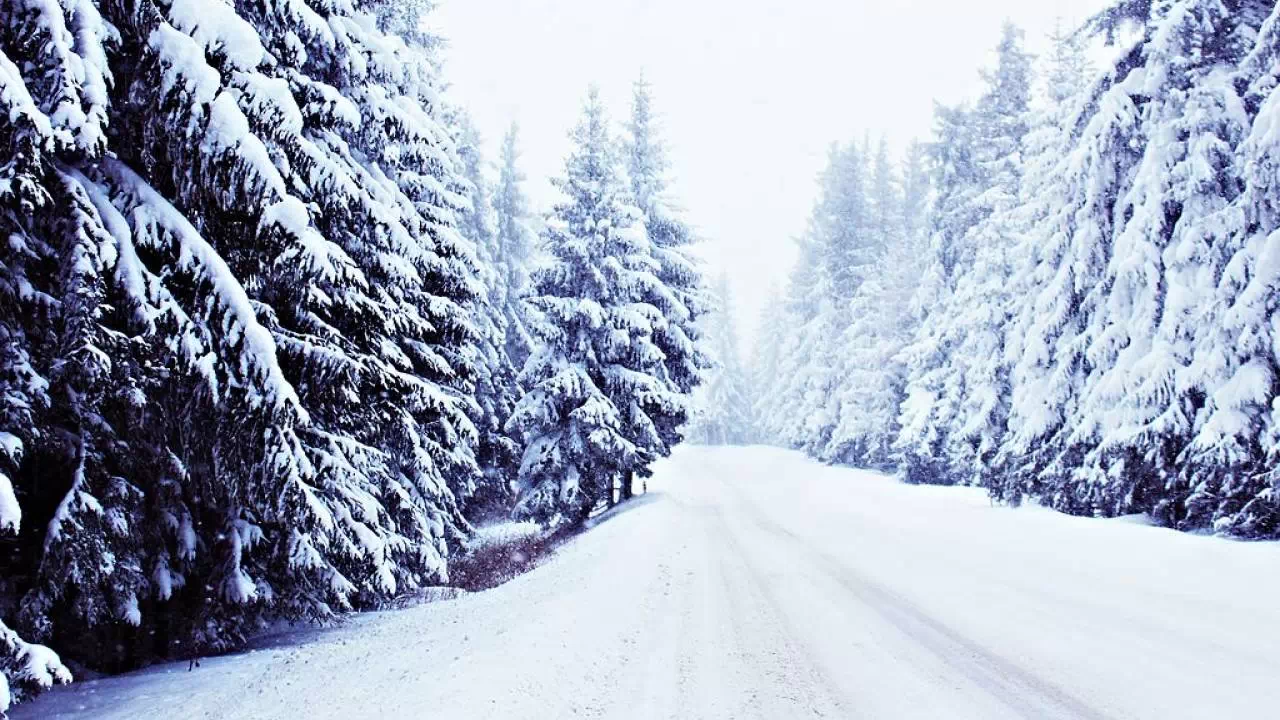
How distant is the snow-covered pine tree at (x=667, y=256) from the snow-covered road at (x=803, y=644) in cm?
1069

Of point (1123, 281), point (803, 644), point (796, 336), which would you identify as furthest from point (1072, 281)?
point (796, 336)

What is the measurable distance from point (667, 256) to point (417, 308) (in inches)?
496

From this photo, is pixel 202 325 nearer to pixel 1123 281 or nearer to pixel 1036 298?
pixel 1123 281

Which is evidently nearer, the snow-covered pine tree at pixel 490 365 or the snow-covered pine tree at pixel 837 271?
the snow-covered pine tree at pixel 490 365

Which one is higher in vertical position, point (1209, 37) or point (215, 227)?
point (1209, 37)

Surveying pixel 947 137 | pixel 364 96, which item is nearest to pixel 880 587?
pixel 364 96

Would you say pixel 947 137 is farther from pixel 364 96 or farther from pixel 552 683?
pixel 552 683

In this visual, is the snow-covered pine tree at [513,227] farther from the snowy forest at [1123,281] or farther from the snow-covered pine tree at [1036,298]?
the snow-covered pine tree at [1036,298]

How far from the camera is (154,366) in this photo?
6.39 meters

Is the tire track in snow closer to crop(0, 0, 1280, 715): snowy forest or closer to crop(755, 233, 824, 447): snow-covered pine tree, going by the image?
crop(0, 0, 1280, 715): snowy forest

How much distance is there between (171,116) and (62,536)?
340cm

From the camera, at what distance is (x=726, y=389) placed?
3014 inches

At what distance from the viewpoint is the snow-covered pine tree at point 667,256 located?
908 inches

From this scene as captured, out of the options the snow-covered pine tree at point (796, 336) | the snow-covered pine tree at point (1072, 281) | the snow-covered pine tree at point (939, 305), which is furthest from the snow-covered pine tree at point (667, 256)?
the snow-covered pine tree at point (796, 336)
